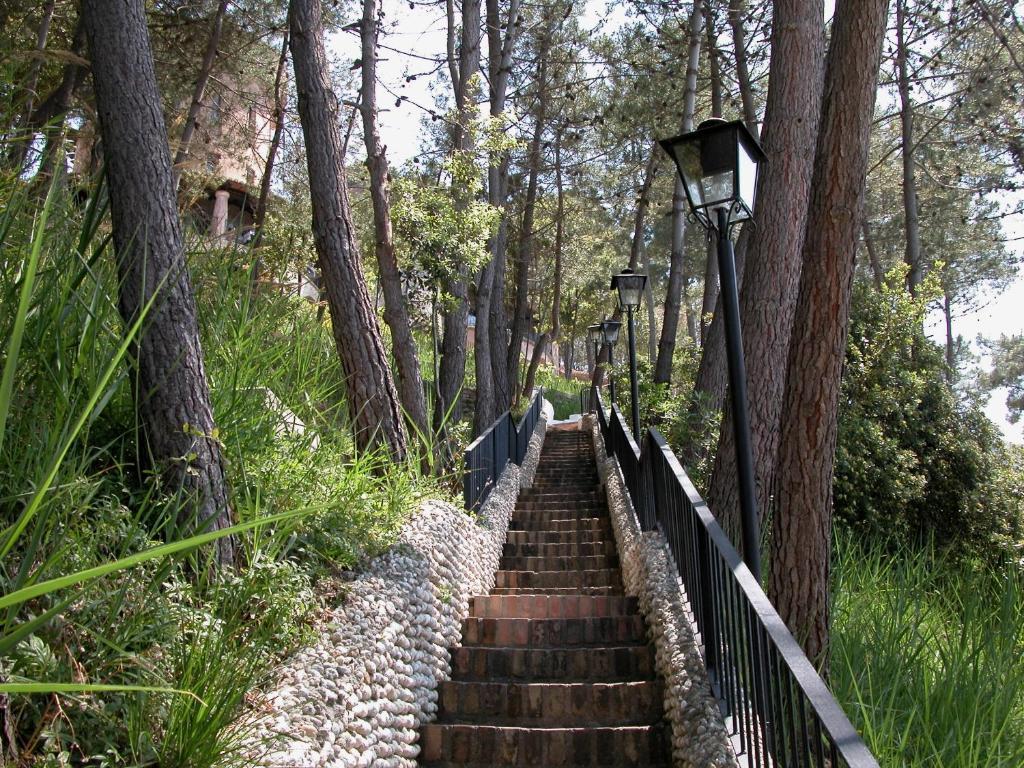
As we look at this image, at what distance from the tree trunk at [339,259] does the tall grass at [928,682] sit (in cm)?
310

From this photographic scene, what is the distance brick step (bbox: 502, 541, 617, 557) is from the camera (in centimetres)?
740

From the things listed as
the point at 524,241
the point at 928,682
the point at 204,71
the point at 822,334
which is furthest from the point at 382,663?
the point at 524,241

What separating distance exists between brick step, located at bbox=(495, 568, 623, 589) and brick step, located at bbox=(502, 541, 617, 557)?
29.7 inches

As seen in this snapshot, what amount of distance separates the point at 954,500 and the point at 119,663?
849 centimetres

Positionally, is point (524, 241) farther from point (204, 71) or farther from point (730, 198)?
point (730, 198)

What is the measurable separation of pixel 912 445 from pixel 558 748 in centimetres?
645

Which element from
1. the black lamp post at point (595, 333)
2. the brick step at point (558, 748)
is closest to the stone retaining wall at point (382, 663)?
the brick step at point (558, 748)

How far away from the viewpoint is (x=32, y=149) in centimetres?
369

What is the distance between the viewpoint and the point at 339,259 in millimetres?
5984

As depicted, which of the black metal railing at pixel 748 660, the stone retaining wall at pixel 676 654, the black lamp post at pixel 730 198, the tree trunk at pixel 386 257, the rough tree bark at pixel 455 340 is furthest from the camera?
the rough tree bark at pixel 455 340

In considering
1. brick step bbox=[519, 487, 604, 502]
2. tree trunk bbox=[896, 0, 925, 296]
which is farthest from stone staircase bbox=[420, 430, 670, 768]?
tree trunk bbox=[896, 0, 925, 296]

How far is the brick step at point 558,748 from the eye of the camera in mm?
3795

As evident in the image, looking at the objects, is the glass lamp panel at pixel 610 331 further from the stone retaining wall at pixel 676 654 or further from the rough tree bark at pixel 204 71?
the stone retaining wall at pixel 676 654

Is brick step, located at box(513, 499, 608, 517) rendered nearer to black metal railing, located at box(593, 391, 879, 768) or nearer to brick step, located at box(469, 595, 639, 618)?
brick step, located at box(469, 595, 639, 618)
